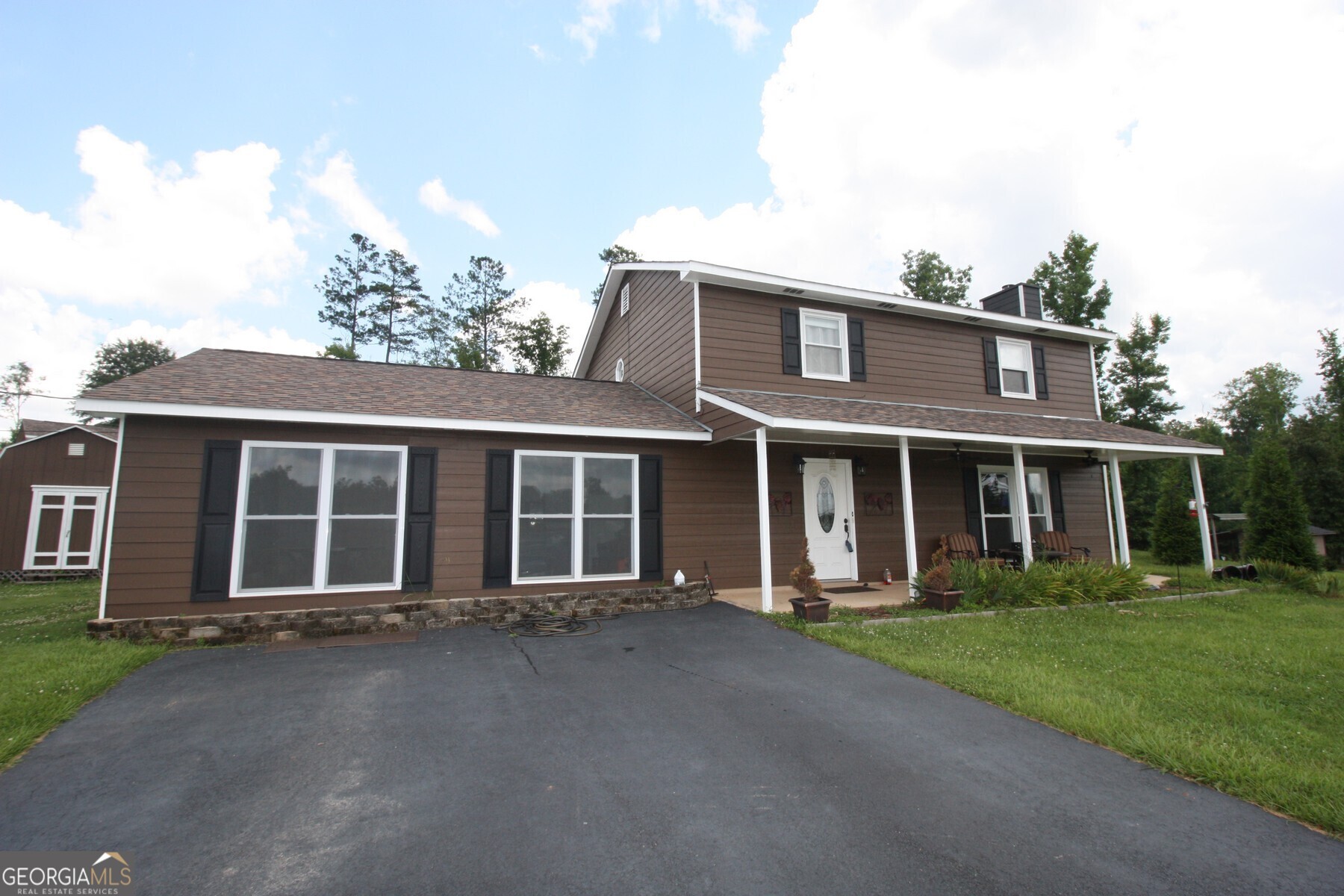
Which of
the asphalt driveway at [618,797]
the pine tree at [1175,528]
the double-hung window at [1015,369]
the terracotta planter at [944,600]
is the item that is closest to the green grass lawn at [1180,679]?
the asphalt driveway at [618,797]

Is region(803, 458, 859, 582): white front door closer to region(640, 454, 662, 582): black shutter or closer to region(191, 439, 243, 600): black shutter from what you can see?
region(640, 454, 662, 582): black shutter

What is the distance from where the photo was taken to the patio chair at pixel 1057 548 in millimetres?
10812

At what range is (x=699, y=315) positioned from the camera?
952cm

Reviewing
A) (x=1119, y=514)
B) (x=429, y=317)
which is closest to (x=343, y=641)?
(x=1119, y=514)

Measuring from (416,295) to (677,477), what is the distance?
23.4 metres

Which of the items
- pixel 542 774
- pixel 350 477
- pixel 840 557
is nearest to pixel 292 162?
pixel 350 477

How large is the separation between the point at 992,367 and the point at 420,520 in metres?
11.0

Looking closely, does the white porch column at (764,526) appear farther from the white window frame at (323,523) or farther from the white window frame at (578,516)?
the white window frame at (323,523)

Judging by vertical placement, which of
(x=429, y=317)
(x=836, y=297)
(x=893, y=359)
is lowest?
(x=893, y=359)

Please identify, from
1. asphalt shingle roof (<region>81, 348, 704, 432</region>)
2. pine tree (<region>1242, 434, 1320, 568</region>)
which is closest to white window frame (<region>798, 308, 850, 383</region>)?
asphalt shingle roof (<region>81, 348, 704, 432</region>)

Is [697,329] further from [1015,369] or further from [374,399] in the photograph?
[1015,369]

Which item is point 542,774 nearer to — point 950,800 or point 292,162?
point 950,800

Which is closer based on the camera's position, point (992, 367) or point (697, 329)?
point (697, 329)

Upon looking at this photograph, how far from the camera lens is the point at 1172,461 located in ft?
65.8
